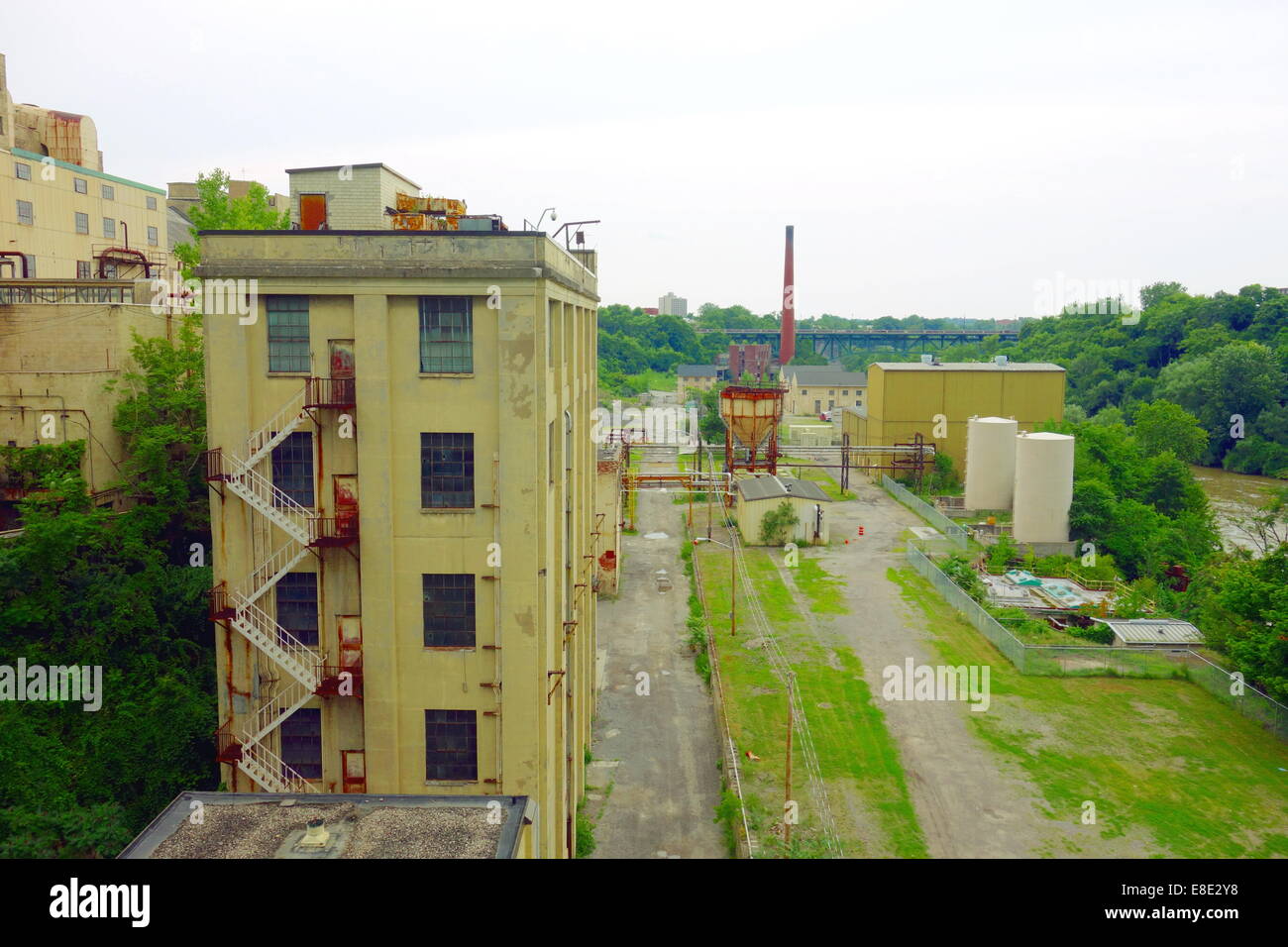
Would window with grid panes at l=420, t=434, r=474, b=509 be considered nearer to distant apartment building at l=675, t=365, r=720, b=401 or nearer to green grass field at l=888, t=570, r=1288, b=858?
green grass field at l=888, t=570, r=1288, b=858

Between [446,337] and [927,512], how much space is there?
54.0 meters

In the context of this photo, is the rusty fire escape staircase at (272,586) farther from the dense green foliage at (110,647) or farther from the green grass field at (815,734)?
the green grass field at (815,734)

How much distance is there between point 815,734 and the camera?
31094 millimetres

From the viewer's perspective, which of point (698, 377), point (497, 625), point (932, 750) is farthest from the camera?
point (698, 377)

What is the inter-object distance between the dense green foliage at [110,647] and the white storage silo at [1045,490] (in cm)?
4863

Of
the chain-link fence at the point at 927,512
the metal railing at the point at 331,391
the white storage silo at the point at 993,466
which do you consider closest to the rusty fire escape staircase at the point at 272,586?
the metal railing at the point at 331,391

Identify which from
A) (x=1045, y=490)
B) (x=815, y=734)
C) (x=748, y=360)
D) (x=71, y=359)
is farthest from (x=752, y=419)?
(x=748, y=360)

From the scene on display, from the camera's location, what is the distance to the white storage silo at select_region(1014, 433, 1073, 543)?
5678 cm

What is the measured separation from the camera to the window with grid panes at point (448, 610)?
17.5 m

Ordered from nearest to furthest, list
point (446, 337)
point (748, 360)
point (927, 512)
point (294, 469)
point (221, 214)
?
point (446, 337), point (294, 469), point (221, 214), point (927, 512), point (748, 360)

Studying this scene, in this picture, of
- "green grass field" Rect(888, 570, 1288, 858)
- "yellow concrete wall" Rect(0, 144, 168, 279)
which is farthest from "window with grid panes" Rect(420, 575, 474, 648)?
"yellow concrete wall" Rect(0, 144, 168, 279)

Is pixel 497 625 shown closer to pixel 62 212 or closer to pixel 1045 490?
pixel 62 212
